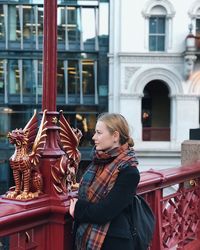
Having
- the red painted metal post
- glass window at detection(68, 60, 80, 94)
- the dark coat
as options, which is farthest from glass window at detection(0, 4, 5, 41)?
the dark coat

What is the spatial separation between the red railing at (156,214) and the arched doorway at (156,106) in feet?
72.6

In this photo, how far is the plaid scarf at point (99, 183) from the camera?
100.0 inches

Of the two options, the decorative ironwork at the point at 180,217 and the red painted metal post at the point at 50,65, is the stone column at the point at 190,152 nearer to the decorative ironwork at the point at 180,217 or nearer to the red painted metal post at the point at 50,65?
the decorative ironwork at the point at 180,217

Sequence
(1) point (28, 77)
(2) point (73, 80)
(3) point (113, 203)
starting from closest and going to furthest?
1. (3) point (113, 203)
2. (2) point (73, 80)
3. (1) point (28, 77)

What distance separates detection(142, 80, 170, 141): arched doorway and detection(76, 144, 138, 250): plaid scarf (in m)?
24.3

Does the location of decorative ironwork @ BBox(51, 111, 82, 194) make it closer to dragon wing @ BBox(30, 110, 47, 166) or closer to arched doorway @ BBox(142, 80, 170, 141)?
dragon wing @ BBox(30, 110, 47, 166)

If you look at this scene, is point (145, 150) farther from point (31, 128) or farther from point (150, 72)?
point (31, 128)

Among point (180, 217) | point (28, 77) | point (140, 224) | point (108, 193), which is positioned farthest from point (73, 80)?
point (108, 193)

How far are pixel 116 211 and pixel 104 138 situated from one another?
1.38 ft

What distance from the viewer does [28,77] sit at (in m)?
26.0

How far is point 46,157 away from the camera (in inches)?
105

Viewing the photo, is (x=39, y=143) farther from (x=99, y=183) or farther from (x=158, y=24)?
(x=158, y=24)

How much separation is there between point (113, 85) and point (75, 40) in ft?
11.0

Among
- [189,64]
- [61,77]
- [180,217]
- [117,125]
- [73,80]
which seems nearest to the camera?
[117,125]
